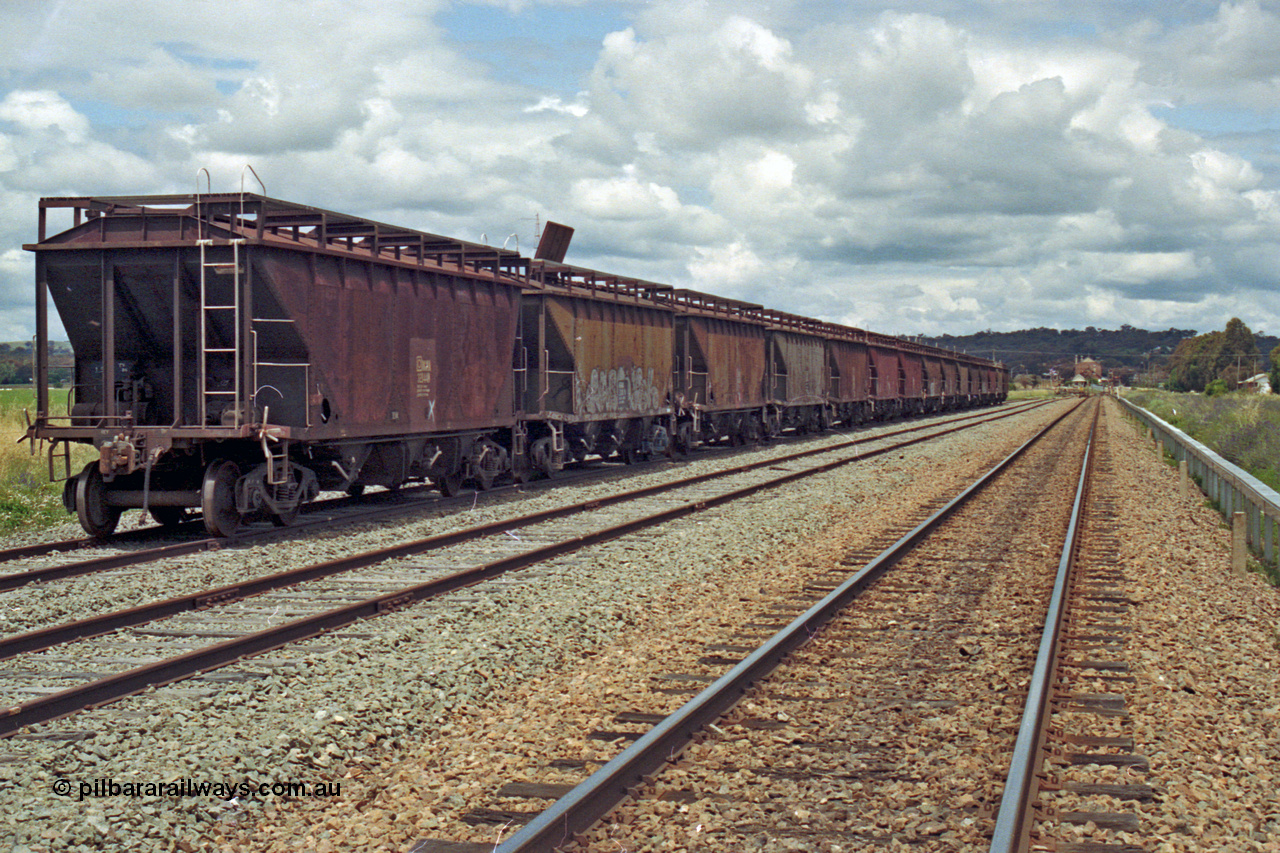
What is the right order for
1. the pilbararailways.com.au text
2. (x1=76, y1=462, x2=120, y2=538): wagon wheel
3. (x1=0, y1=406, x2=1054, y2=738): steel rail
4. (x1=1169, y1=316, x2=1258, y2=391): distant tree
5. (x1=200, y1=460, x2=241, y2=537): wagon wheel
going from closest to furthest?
the pilbararailways.com.au text < (x1=0, y1=406, x2=1054, y2=738): steel rail < (x1=200, y1=460, x2=241, y2=537): wagon wheel < (x1=76, y1=462, x2=120, y2=538): wagon wheel < (x1=1169, y1=316, x2=1258, y2=391): distant tree

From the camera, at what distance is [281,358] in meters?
12.8

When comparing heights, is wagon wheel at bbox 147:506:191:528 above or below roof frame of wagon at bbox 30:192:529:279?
below

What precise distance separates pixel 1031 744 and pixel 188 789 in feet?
13.3

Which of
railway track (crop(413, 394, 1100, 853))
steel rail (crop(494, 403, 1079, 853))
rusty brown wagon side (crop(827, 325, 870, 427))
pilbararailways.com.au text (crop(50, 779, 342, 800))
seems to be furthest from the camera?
rusty brown wagon side (crop(827, 325, 870, 427))

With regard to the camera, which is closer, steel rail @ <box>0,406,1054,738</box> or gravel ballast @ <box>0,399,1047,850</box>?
gravel ballast @ <box>0,399,1047,850</box>

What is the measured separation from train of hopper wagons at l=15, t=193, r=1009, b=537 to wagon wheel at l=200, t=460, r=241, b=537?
24 millimetres

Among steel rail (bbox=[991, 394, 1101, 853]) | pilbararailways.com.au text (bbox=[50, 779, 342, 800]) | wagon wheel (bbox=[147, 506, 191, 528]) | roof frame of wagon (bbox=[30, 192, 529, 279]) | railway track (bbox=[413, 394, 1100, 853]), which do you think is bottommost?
pilbararailways.com.au text (bbox=[50, 779, 342, 800])

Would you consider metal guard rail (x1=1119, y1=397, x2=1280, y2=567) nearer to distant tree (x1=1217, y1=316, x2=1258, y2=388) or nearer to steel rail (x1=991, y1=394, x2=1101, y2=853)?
steel rail (x1=991, y1=394, x2=1101, y2=853)

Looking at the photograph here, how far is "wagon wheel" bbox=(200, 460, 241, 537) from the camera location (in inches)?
468

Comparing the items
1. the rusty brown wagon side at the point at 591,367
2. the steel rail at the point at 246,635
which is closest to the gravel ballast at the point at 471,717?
the steel rail at the point at 246,635

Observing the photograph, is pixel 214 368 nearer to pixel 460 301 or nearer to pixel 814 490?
pixel 460 301

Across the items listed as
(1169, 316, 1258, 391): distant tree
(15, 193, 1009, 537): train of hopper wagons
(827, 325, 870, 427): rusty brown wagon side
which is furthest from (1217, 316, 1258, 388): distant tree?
(15, 193, 1009, 537): train of hopper wagons

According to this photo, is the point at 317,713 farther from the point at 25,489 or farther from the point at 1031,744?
the point at 25,489

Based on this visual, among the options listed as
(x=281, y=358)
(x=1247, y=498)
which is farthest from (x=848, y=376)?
(x=281, y=358)
